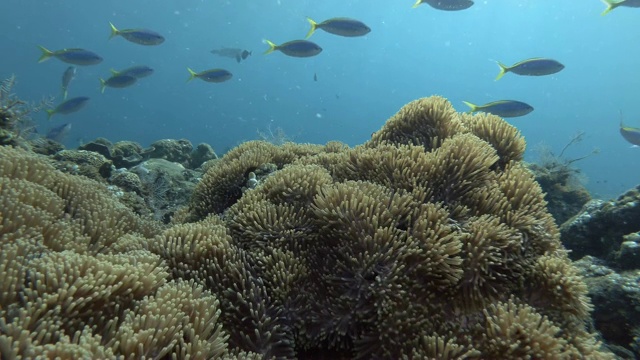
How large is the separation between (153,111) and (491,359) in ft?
354

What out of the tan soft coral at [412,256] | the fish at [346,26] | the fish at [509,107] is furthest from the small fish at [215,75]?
the tan soft coral at [412,256]

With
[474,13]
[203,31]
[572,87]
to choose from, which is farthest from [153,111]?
[572,87]

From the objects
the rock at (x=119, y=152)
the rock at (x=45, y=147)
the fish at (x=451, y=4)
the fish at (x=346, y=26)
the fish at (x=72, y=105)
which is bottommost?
the rock at (x=45, y=147)

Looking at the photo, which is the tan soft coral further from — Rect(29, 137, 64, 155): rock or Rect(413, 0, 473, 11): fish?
Rect(29, 137, 64, 155): rock

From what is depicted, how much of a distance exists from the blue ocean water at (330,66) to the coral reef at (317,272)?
5494cm

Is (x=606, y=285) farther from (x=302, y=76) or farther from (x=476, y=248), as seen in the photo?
(x=302, y=76)

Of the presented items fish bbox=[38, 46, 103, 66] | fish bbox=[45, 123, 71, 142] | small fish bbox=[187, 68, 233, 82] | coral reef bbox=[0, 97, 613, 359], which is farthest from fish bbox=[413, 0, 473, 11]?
fish bbox=[45, 123, 71, 142]

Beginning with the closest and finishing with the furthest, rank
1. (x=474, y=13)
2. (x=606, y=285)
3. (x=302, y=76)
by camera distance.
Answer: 1. (x=606, y=285)
2. (x=474, y=13)
3. (x=302, y=76)

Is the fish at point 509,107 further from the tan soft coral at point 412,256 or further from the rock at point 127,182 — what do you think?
the rock at point 127,182

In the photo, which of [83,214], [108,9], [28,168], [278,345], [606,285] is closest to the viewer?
[278,345]

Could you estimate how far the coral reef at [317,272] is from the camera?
1.98 meters

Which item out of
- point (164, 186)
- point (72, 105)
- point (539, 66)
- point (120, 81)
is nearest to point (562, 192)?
point (539, 66)

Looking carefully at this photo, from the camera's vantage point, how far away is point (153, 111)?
9850 centimetres

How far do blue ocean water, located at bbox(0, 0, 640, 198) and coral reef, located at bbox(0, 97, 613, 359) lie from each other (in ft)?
180
